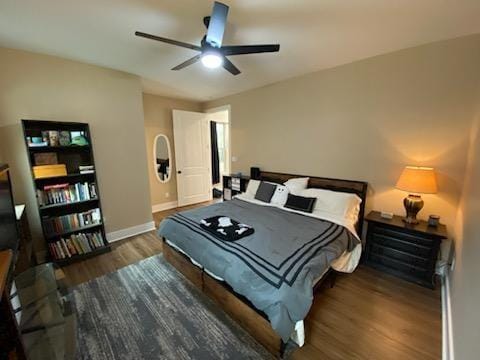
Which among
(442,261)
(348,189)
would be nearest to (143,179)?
(348,189)

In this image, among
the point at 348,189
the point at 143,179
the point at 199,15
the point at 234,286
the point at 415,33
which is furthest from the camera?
the point at 143,179

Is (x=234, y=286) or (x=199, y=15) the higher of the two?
(x=199, y=15)

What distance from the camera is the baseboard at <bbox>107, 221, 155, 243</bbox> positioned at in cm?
321

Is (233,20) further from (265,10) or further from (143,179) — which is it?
(143,179)

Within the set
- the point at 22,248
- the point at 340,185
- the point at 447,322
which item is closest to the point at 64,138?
the point at 22,248

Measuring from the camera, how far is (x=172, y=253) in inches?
96.3

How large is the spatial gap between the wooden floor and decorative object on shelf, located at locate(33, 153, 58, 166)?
133cm

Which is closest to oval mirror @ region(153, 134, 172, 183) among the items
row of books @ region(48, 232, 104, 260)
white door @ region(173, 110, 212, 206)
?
white door @ region(173, 110, 212, 206)

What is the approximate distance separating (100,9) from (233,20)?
3.59 ft

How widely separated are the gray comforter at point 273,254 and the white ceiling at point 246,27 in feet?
6.48

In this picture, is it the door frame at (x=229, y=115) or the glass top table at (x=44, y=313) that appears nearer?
the glass top table at (x=44, y=313)

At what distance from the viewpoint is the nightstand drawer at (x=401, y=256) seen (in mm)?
2178

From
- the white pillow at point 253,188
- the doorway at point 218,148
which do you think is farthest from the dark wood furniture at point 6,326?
the doorway at point 218,148

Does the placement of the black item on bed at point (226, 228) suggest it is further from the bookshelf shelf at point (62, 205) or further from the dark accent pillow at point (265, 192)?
the bookshelf shelf at point (62, 205)
